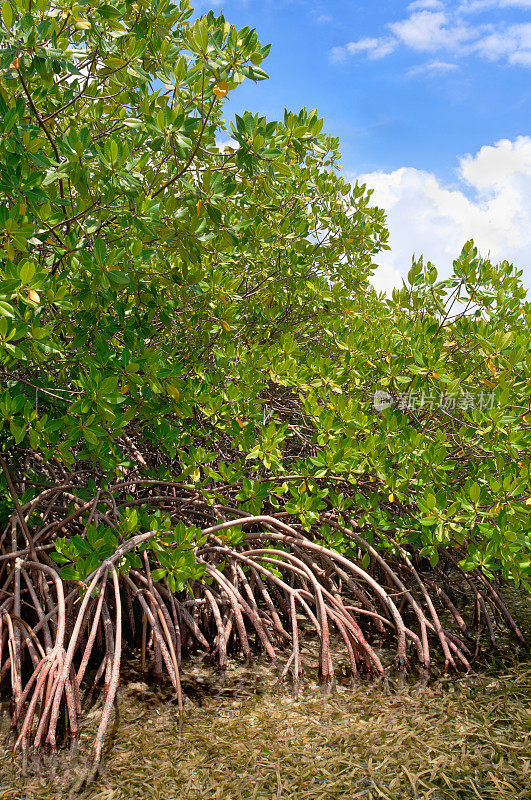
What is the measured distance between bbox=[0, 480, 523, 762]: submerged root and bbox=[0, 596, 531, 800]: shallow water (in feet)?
0.39

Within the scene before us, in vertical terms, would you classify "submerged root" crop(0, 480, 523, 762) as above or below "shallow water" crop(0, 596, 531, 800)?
above

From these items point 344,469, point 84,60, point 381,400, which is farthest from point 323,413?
point 84,60

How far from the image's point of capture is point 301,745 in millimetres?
2494

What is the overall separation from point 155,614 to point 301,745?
3.28ft

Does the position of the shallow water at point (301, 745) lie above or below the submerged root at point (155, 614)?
below

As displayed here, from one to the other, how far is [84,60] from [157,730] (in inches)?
115

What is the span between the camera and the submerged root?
2617 millimetres

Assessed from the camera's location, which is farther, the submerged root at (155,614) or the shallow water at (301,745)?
the submerged root at (155,614)

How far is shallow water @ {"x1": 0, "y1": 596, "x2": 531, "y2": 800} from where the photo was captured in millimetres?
2203

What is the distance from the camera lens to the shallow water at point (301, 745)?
220 centimetres

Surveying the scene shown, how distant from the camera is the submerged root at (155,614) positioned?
2617 millimetres

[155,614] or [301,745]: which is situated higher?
[155,614]

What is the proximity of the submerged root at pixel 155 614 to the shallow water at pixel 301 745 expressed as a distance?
0.12 meters

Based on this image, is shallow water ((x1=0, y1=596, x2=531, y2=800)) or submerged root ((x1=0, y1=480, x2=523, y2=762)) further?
submerged root ((x1=0, y1=480, x2=523, y2=762))
